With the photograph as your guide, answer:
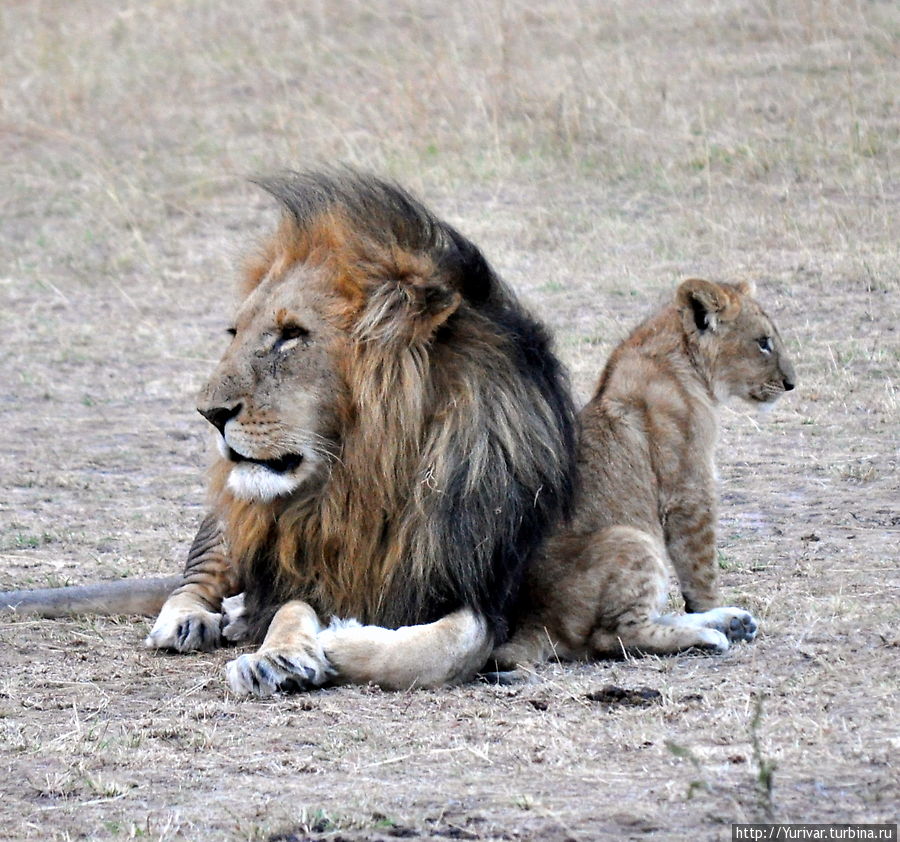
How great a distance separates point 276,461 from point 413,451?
332 mm

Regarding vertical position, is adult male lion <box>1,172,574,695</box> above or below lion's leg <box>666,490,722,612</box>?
above

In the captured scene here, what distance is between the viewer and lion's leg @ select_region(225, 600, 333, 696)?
12.0 ft

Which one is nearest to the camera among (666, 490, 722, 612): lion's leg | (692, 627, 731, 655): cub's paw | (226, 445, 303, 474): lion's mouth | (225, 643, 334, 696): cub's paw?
(225, 643, 334, 696): cub's paw


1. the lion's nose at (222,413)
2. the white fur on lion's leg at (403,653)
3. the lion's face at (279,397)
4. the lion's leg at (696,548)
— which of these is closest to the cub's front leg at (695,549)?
the lion's leg at (696,548)

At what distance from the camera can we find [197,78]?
13.1 m

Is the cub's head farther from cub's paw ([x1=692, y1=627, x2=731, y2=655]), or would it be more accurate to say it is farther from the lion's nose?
the lion's nose

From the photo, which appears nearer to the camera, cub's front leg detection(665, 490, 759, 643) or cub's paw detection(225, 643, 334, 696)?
cub's paw detection(225, 643, 334, 696)

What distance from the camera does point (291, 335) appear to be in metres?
3.86

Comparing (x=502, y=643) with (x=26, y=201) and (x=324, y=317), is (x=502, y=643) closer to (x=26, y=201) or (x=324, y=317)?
(x=324, y=317)

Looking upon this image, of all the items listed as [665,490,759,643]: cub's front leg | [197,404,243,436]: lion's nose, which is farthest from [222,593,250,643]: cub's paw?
[665,490,759,643]: cub's front leg

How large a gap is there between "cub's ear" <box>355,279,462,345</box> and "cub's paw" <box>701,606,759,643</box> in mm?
1046

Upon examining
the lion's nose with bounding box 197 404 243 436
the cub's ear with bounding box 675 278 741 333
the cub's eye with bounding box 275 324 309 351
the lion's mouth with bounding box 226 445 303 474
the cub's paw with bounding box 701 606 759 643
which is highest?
the cub's eye with bounding box 275 324 309 351

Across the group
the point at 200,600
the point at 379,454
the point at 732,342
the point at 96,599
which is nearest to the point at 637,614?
the point at 379,454

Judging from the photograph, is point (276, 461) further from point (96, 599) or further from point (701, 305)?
point (701, 305)
